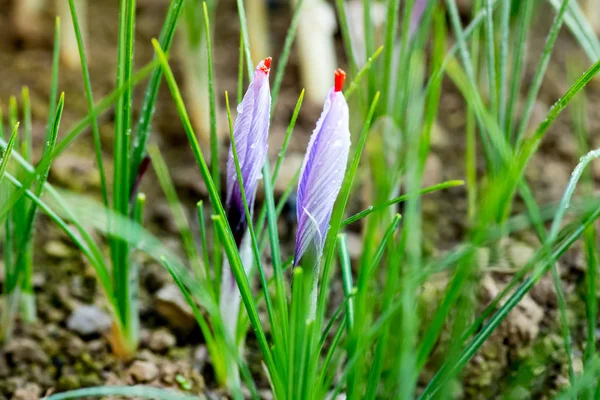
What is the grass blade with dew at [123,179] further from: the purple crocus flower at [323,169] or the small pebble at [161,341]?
the purple crocus flower at [323,169]

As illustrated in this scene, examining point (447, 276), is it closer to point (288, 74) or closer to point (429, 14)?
point (429, 14)

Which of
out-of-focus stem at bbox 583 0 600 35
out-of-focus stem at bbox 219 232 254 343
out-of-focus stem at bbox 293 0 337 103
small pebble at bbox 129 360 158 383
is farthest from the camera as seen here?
out-of-focus stem at bbox 583 0 600 35

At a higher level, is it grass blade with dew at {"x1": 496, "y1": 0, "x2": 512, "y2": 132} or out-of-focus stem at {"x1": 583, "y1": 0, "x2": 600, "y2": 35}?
out-of-focus stem at {"x1": 583, "y1": 0, "x2": 600, "y2": 35}

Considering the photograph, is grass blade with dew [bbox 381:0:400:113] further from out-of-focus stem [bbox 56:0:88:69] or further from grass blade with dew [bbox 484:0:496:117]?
out-of-focus stem [bbox 56:0:88:69]

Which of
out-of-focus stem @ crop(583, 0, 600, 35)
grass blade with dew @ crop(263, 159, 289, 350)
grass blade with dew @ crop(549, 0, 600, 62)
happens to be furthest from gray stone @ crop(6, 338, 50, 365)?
out-of-focus stem @ crop(583, 0, 600, 35)

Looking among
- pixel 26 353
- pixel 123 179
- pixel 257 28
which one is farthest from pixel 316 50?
pixel 26 353

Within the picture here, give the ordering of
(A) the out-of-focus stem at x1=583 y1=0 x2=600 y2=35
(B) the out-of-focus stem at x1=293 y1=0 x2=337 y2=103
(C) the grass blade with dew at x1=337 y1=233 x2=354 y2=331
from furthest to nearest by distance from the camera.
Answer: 1. (A) the out-of-focus stem at x1=583 y1=0 x2=600 y2=35
2. (B) the out-of-focus stem at x1=293 y1=0 x2=337 y2=103
3. (C) the grass blade with dew at x1=337 y1=233 x2=354 y2=331

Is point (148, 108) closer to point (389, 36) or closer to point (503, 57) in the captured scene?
point (389, 36)
